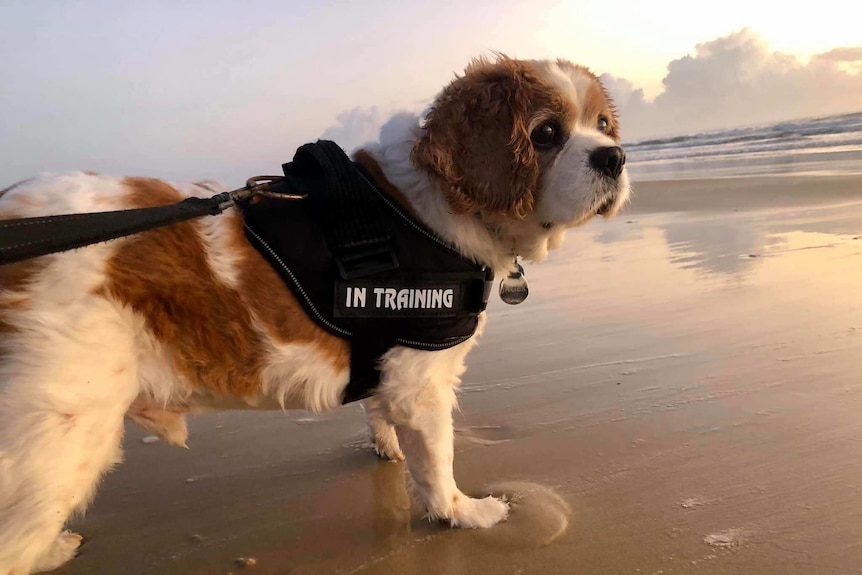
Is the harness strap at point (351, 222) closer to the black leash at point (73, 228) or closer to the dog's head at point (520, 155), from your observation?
the dog's head at point (520, 155)

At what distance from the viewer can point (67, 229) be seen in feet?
5.83

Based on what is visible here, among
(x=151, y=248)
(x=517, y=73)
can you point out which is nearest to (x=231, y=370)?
(x=151, y=248)

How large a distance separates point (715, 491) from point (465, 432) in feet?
4.12

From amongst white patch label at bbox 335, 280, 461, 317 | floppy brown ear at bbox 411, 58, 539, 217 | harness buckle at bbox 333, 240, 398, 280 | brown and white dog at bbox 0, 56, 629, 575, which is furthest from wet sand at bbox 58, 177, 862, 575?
floppy brown ear at bbox 411, 58, 539, 217

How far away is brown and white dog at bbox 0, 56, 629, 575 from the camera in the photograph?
6.36 feet

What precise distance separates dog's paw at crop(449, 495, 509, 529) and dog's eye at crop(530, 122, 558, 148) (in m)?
1.52

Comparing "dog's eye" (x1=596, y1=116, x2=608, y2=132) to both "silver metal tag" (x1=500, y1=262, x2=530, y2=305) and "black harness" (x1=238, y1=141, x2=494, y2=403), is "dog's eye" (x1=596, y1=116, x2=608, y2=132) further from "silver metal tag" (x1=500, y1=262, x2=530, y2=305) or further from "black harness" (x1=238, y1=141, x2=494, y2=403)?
"black harness" (x1=238, y1=141, x2=494, y2=403)

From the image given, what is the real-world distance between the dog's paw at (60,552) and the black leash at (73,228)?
4.60 feet

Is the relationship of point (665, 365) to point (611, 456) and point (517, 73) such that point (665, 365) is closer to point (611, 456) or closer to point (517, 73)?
point (611, 456)

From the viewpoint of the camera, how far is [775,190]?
36.4 ft

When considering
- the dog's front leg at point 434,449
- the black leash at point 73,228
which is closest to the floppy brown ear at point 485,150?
the dog's front leg at point 434,449

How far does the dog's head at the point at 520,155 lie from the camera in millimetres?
2451

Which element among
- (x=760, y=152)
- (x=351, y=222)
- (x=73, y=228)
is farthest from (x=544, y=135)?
(x=760, y=152)

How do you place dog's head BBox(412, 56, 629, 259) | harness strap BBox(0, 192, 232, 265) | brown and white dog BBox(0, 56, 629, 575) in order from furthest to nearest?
dog's head BBox(412, 56, 629, 259) < brown and white dog BBox(0, 56, 629, 575) < harness strap BBox(0, 192, 232, 265)
